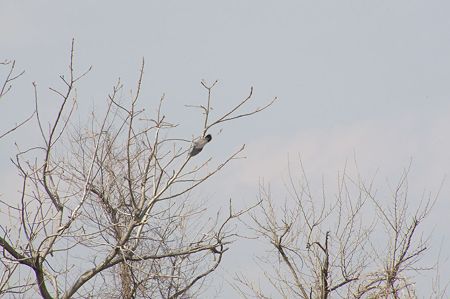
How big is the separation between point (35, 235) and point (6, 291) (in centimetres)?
54

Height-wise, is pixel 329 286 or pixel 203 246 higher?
pixel 329 286

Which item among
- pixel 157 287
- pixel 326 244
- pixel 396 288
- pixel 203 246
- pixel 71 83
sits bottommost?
pixel 203 246

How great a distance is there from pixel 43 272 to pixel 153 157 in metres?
1.25

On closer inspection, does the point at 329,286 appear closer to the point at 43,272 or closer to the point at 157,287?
the point at 157,287

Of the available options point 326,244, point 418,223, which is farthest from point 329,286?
point 418,223

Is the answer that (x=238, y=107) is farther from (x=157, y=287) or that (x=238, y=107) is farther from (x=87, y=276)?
(x=157, y=287)

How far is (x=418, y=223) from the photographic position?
12883mm

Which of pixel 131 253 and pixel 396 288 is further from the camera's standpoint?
pixel 396 288

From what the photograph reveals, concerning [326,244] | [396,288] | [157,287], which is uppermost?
[157,287]

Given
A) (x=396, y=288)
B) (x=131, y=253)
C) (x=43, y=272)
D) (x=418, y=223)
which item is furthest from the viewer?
(x=418, y=223)

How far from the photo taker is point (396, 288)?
456 inches

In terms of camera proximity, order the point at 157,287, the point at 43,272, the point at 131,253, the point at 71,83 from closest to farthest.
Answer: the point at 71,83
the point at 43,272
the point at 131,253
the point at 157,287

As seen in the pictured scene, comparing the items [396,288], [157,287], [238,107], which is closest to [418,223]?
[396,288]

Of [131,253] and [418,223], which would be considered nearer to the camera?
[131,253]
